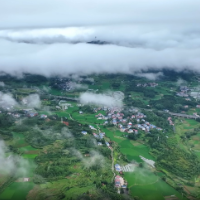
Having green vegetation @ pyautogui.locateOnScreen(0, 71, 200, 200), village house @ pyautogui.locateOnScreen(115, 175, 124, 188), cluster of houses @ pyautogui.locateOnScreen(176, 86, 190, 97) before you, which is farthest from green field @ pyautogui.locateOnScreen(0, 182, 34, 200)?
cluster of houses @ pyautogui.locateOnScreen(176, 86, 190, 97)

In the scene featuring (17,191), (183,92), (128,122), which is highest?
(183,92)

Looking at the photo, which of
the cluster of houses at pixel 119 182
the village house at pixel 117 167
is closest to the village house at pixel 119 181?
the cluster of houses at pixel 119 182

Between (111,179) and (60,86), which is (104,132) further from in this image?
(60,86)

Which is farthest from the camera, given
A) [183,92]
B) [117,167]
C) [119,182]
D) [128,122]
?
[183,92]

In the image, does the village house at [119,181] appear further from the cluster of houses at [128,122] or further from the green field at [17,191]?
the cluster of houses at [128,122]

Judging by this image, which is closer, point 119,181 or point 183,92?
point 119,181

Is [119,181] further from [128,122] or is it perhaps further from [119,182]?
[128,122]

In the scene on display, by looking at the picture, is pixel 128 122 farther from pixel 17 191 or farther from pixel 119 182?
pixel 17 191

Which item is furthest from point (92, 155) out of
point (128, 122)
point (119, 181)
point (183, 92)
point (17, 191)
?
point (183, 92)

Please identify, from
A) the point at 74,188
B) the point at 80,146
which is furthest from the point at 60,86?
the point at 74,188

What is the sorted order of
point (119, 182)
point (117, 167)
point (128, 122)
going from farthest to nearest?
point (128, 122)
point (117, 167)
point (119, 182)

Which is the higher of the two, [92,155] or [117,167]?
[92,155]
